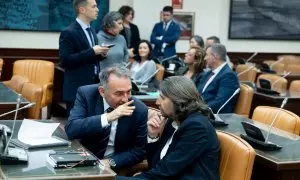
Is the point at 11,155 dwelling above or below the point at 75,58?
below

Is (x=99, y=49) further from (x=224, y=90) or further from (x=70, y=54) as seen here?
(x=224, y=90)

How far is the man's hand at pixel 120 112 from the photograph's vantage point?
2748mm

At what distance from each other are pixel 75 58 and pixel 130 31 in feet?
11.3

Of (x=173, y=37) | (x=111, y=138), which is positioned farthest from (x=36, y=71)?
(x=111, y=138)

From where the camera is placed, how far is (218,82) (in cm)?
468

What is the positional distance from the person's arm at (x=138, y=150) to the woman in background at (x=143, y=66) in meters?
3.02

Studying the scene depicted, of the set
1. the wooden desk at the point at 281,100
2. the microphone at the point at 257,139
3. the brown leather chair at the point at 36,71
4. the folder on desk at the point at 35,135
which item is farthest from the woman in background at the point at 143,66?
the folder on desk at the point at 35,135

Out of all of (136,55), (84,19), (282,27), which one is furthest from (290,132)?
(282,27)

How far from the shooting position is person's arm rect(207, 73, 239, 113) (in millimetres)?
4555

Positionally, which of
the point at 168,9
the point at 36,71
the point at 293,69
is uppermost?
the point at 168,9

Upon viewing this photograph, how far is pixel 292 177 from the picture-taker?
2.66 m

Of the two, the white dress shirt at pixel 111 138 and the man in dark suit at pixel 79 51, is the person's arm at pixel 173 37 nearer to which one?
the man in dark suit at pixel 79 51

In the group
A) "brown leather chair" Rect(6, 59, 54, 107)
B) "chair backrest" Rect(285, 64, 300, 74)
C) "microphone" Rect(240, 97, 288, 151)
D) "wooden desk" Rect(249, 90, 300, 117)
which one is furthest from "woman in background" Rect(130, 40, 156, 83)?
"microphone" Rect(240, 97, 288, 151)

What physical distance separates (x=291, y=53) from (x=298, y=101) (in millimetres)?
5319
